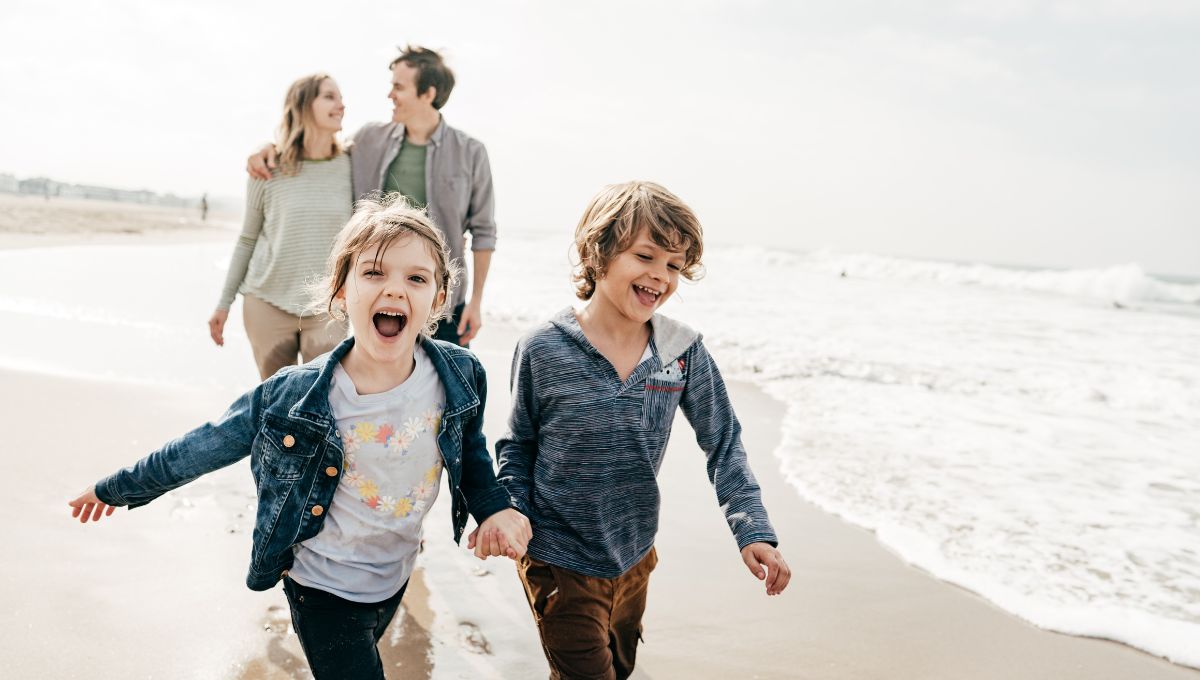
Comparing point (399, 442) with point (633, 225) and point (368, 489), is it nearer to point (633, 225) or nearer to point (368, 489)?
point (368, 489)

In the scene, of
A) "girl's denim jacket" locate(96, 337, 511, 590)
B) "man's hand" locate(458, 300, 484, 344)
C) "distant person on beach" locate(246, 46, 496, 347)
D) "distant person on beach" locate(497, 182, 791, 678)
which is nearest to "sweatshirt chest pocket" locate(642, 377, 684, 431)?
"distant person on beach" locate(497, 182, 791, 678)

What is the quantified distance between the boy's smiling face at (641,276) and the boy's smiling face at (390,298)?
0.55 meters

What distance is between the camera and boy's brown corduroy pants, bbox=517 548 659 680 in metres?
2.20

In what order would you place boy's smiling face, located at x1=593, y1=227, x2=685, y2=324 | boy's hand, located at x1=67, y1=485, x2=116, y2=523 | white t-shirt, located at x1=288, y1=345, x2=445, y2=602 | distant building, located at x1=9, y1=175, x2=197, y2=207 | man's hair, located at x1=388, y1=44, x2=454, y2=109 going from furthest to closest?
distant building, located at x1=9, y1=175, x2=197, y2=207 < man's hair, located at x1=388, y1=44, x2=454, y2=109 < boy's smiling face, located at x1=593, y1=227, x2=685, y2=324 < white t-shirt, located at x1=288, y1=345, x2=445, y2=602 < boy's hand, located at x1=67, y1=485, x2=116, y2=523

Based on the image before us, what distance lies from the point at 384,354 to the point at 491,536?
510 mm

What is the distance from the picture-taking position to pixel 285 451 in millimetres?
1904

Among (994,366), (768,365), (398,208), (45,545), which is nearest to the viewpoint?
(398,208)

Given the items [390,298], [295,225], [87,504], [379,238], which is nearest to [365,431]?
[390,298]

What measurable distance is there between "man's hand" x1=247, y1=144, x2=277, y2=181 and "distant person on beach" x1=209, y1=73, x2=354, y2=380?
0.09 ft

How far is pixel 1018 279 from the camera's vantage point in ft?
95.6

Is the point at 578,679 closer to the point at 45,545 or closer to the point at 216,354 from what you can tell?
the point at 45,545

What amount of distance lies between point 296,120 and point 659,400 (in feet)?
7.28

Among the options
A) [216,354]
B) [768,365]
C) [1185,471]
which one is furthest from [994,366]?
[216,354]

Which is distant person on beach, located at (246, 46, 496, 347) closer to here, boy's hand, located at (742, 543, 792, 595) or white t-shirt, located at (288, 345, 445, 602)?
white t-shirt, located at (288, 345, 445, 602)
